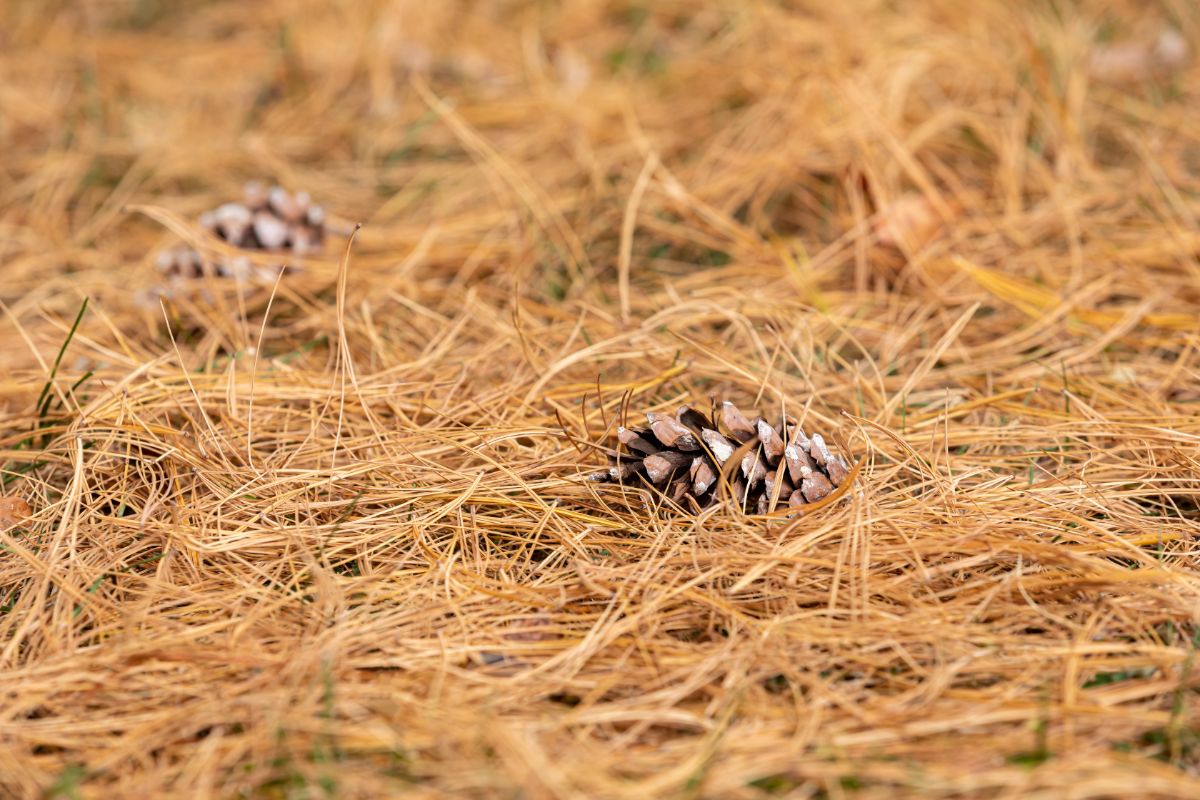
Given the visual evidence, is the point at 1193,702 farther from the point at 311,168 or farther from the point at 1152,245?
the point at 311,168

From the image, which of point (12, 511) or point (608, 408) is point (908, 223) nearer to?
point (608, 408)

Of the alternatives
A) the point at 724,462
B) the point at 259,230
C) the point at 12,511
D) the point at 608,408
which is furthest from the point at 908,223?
the point at 12,511

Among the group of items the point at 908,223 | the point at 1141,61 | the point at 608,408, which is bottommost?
the point at 608,408

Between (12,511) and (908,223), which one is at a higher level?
(908,223)

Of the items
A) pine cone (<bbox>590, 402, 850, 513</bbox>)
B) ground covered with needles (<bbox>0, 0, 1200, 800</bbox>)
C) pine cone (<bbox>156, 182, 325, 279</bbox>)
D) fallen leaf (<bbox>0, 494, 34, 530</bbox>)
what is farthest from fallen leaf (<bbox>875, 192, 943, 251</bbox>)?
fallen leaf (<bbox>0, 494, 34, 530</bbox>)

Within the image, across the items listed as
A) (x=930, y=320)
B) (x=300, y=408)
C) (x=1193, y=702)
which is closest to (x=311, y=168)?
(x=300, y=408)

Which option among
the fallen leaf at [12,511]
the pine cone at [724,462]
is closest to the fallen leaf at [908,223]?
the pine cone at [724,462]
